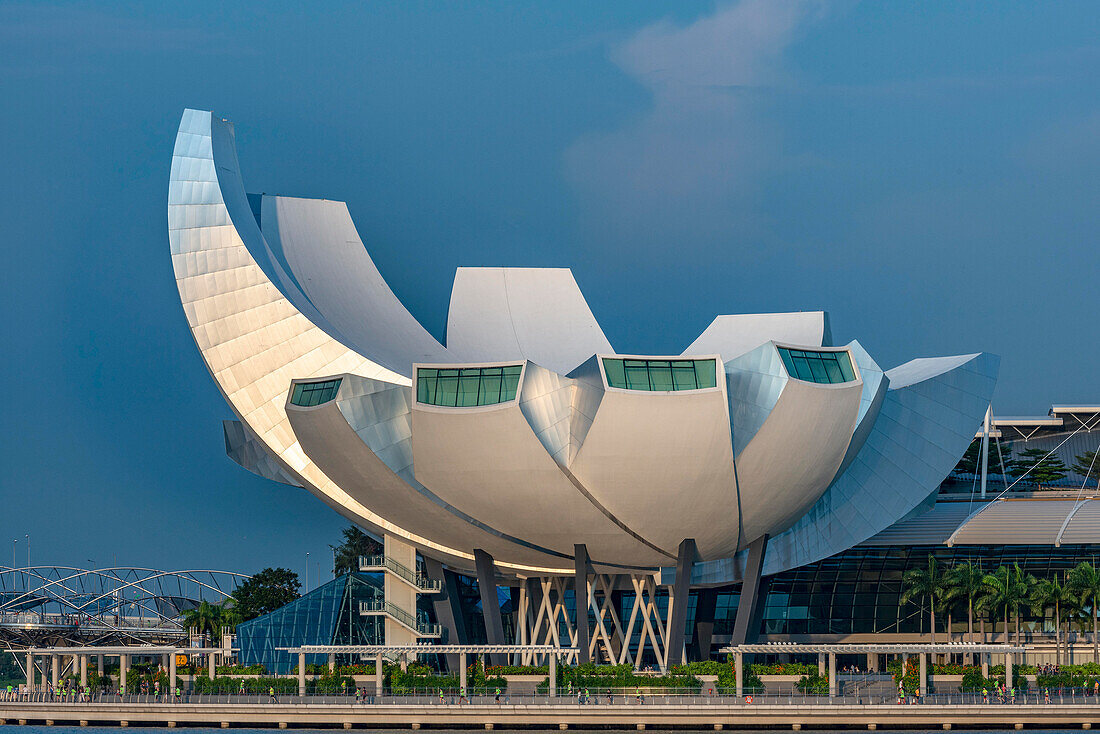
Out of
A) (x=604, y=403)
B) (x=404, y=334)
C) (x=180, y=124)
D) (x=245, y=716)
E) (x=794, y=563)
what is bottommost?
(x=245, y=716)

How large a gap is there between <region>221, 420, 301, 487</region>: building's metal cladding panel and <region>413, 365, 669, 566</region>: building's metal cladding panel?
12.4 meters

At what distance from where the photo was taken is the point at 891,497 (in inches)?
2598

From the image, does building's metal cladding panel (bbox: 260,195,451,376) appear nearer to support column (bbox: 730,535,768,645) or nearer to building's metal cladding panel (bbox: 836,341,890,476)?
support column (bbox: 730,535,768,645)

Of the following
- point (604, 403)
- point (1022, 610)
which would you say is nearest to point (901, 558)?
point (1022, 610)

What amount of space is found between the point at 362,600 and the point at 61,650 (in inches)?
737

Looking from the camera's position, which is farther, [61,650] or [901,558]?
[901,558]

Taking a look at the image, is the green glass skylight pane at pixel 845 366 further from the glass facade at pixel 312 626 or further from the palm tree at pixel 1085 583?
the glass facade at pixel 312 626

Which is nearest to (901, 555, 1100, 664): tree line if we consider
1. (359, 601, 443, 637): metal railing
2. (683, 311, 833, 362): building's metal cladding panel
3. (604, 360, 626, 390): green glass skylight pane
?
(683, 311, 833, 362): building's metal cladding panel

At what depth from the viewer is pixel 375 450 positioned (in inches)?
2324

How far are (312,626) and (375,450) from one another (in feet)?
71.7

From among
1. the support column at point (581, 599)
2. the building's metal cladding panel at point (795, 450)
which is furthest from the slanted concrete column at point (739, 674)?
the support column at point (581, 599)

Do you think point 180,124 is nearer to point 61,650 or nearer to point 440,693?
point 61,650

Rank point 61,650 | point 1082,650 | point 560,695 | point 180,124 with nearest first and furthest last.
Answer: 1. point 560,695
2. point 61,650
3. point 180,124
4. point 1082,650

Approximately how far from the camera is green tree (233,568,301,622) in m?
85.3
